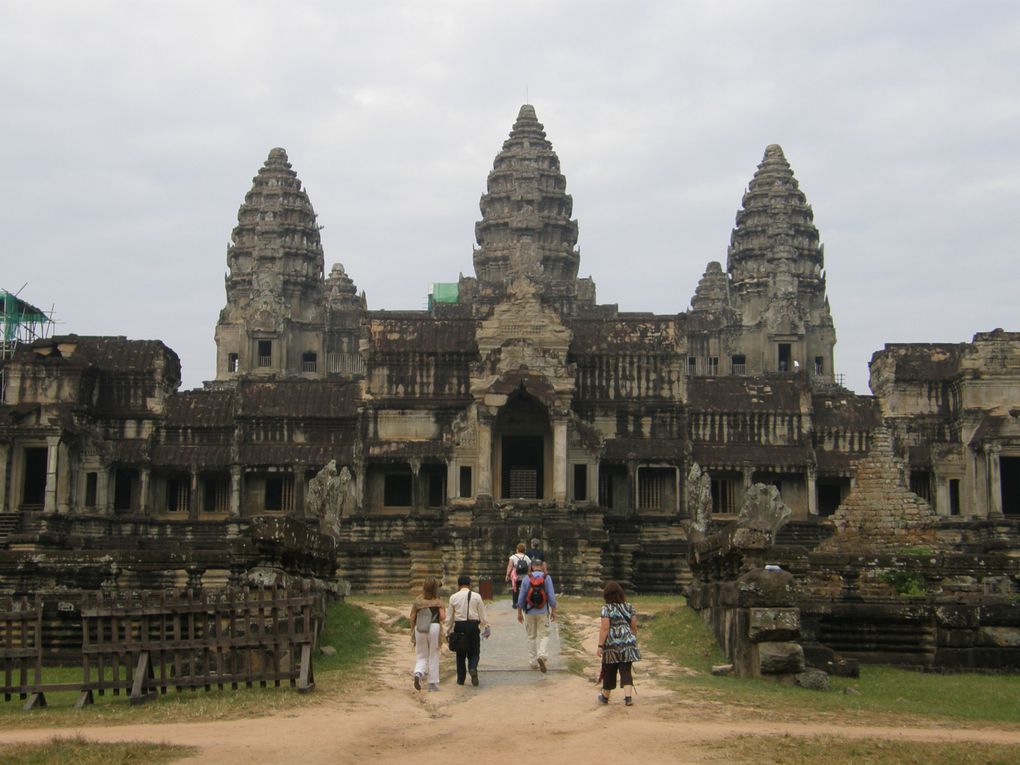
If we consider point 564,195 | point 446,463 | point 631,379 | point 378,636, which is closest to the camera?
point 378,636

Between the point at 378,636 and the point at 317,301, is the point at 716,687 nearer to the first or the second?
the point at 378,636

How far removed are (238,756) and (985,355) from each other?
1767 inches

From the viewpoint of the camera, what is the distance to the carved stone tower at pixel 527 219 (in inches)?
2953

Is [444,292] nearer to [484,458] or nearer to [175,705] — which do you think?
[484,458]

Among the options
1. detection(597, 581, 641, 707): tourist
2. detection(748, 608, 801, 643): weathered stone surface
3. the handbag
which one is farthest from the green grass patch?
the handbag

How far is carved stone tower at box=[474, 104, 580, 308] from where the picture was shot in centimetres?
7500

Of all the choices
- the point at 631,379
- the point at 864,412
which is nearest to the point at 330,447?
the point at 631,379

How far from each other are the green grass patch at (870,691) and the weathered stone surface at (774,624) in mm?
637

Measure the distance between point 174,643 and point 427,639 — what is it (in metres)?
3.34

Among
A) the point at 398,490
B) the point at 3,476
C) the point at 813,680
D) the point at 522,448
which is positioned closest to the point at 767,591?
the point at 813,680

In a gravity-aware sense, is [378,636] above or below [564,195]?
below

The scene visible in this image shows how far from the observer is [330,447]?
164ft

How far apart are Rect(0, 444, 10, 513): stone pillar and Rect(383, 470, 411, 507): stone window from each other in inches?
586

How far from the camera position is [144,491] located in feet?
167
